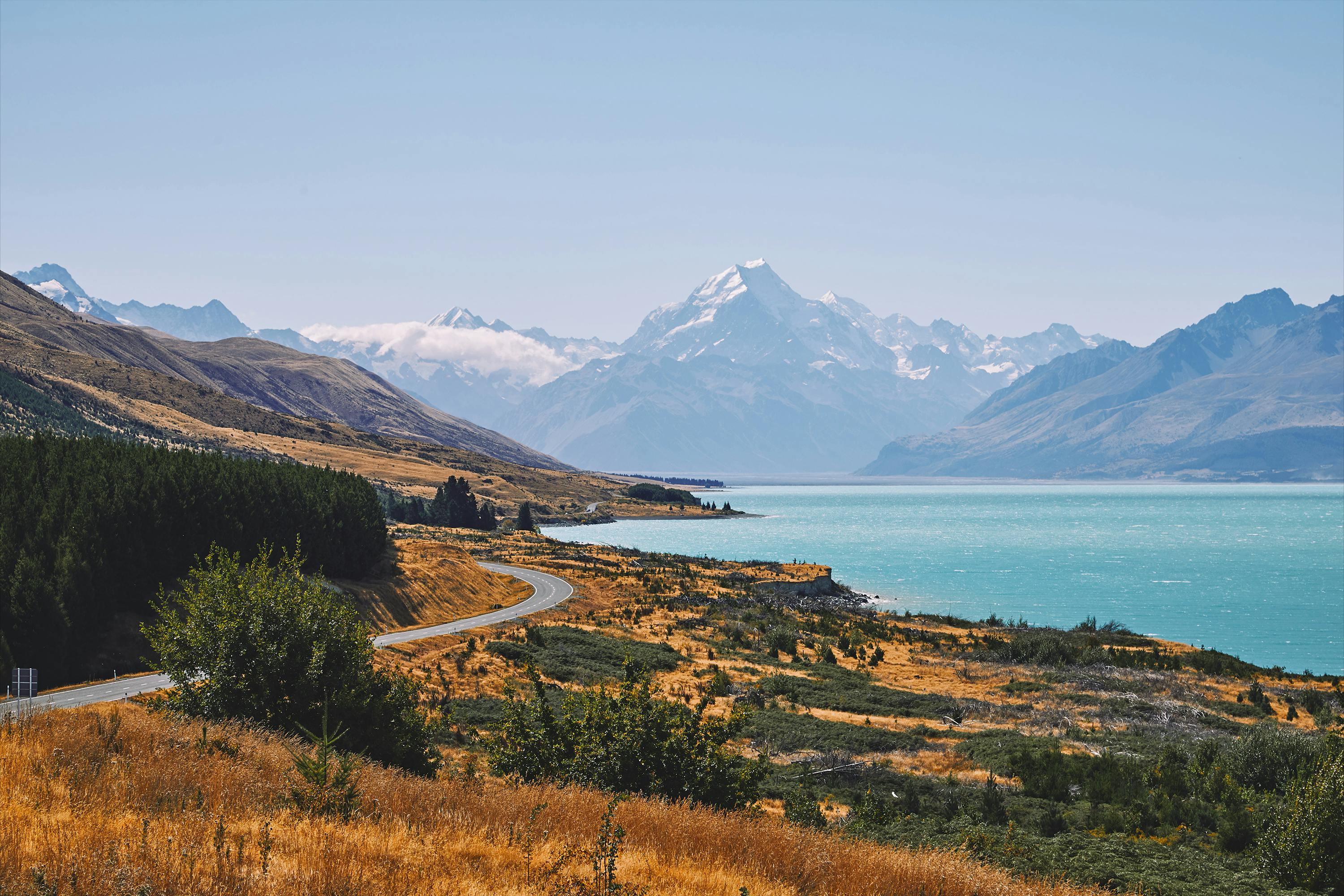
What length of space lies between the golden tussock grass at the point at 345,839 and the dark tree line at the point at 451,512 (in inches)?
5001

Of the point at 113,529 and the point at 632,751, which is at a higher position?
the point at 632,751

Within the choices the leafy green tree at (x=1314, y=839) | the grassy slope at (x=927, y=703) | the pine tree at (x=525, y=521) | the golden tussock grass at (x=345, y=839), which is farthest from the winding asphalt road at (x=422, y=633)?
the pine tree at (x=525, y=521)

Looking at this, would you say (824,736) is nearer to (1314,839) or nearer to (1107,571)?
(1314,839)

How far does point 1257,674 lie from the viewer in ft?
152

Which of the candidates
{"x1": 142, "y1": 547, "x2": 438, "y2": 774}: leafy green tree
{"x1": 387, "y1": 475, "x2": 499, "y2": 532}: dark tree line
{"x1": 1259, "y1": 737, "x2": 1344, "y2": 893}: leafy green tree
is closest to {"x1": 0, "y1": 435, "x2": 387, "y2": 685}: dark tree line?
{"x1": 142, "y1": 547, "x2": 438, "y2": 774}: leafy green tree

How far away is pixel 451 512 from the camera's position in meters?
139

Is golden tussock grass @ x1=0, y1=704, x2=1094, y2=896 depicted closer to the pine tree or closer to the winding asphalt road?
the winding asphalt road

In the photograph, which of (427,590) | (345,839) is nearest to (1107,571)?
(427,590)

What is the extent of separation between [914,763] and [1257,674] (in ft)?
107

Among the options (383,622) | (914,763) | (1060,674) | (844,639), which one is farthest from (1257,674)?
(383,622)

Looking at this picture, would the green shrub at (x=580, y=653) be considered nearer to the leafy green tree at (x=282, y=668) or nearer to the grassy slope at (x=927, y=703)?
the grassy slope at (x=927, y=703)

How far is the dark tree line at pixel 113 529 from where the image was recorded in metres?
34.5

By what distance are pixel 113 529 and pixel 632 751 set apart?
35875mm

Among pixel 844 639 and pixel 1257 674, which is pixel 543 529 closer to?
pixel 844 639
